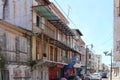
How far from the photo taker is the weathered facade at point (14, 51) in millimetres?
21281

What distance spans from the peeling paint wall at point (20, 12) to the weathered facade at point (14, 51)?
1815 mm

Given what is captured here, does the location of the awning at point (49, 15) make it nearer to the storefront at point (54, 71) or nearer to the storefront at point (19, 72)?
the storefront at point (54, 71)

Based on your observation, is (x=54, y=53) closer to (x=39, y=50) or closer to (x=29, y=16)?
(x=39, y=50)

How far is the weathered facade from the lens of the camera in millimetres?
21281

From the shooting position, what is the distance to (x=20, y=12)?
2970 centimetres

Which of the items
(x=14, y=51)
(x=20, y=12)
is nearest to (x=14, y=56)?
(x=14, y=51)

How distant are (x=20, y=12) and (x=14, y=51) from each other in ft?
23.5

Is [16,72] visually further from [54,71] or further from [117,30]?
[54,71]

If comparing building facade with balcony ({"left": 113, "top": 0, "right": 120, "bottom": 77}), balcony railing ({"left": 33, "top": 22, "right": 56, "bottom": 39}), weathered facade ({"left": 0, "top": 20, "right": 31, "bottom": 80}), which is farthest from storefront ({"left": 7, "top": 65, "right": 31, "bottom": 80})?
building facade with balcony ({"left": 113, "top": 0, "right": 120, "bottom": 77})

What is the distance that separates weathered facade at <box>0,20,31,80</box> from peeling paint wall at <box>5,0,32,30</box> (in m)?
1.81

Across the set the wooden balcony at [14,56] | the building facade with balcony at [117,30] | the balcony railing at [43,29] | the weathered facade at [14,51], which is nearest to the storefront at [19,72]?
the weathered facade at [14,51]

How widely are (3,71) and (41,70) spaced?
11.3 metres

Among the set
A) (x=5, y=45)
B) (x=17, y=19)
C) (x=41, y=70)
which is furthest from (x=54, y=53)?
(x=5, y=45)

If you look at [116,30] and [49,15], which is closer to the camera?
[116,30]
